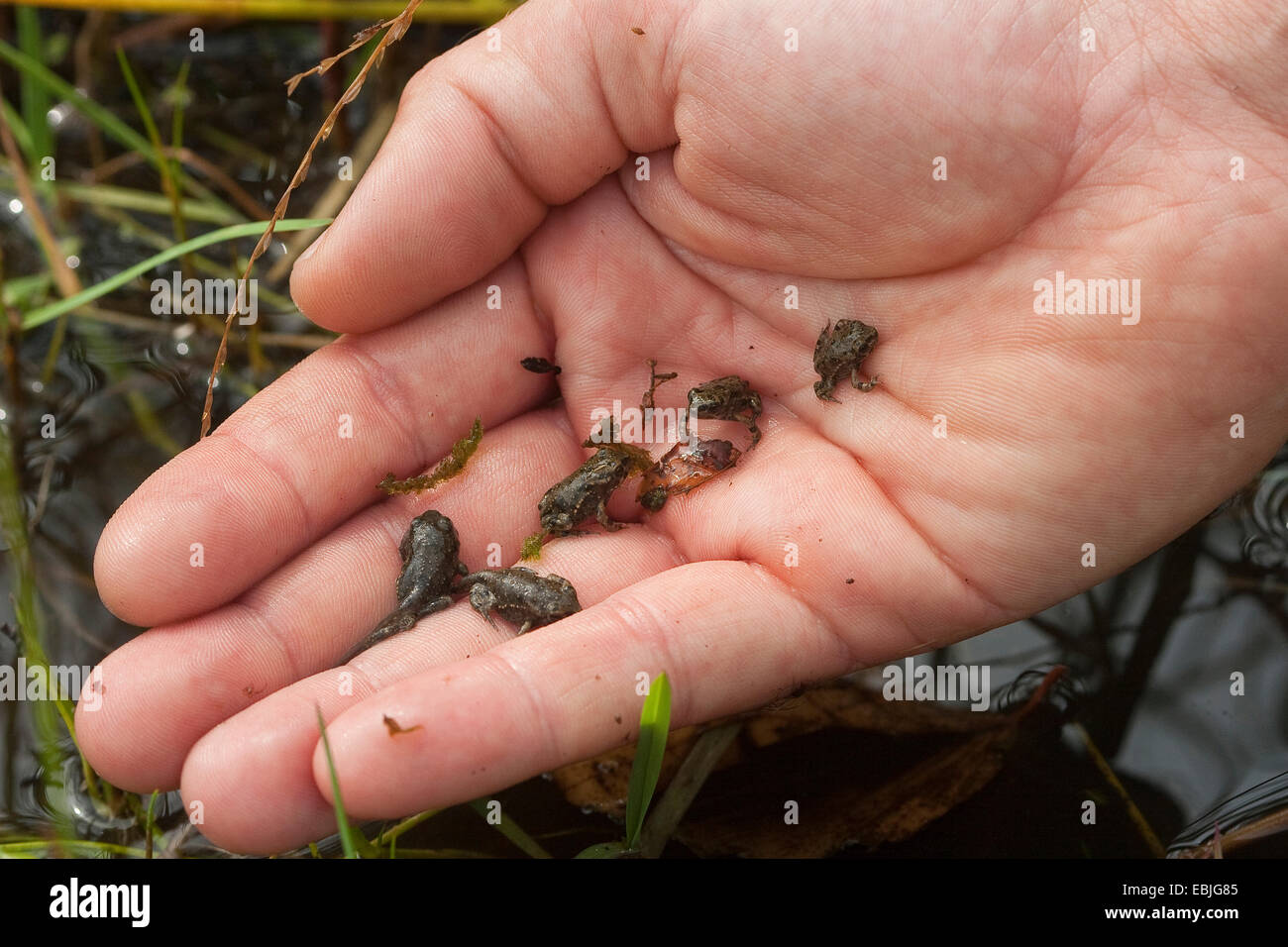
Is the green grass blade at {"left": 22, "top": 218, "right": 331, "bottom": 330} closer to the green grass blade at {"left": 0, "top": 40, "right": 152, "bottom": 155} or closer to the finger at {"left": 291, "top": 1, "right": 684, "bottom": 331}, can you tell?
the finger at {"left": 291, "top": 1, "right": 684, "bottom": 331}

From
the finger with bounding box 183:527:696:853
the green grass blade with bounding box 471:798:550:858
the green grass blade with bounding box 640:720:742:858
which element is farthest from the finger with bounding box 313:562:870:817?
the green grass blade with bounding box 471:798:550:858

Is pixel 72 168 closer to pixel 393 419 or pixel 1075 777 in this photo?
pixel 393 419

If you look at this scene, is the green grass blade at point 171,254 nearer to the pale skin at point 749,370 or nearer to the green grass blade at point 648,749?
the pale skin at point 749,370

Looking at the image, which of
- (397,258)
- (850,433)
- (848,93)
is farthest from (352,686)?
(848,93)

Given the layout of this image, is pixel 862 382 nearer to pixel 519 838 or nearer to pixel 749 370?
pixel 749 370

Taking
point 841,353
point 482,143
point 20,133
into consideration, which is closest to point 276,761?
point 482,143

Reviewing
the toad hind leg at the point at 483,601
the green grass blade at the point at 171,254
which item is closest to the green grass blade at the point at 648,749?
the toad hind leg at the point at 483,601
